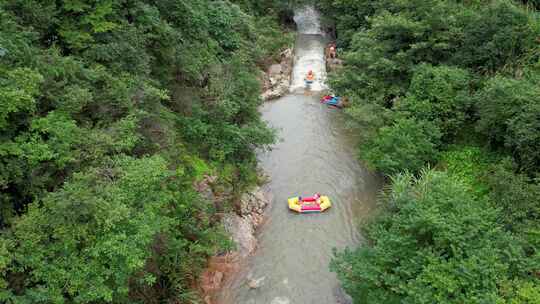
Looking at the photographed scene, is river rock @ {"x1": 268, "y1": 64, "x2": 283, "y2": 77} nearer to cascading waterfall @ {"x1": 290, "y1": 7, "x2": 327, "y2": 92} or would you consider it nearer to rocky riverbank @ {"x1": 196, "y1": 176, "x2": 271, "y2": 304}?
cascading waterfall @ {"x1": 290, "y1": 7, "x2": 327, "y2": 92}

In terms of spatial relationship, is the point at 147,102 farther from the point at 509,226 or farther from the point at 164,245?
the point at 509,226

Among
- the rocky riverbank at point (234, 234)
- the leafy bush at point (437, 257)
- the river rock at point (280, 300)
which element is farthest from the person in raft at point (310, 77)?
the river rock at point (280, 300)

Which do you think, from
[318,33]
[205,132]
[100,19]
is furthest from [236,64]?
[318,33]

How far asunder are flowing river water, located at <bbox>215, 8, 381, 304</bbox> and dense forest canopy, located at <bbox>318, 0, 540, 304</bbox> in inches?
58.0

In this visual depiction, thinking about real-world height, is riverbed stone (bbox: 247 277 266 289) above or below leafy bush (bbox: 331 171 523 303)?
below

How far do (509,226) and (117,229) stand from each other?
944 cm

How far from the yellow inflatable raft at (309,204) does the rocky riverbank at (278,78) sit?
10649 millimetres

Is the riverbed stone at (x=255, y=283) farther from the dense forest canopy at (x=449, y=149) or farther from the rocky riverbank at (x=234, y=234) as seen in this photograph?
the dense forest canopy at (x=449, y=149)

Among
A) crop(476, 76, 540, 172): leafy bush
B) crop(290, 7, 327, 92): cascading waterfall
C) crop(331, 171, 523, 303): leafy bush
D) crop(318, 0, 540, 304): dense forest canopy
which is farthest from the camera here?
crop(290, 7, 327, 92): cascading waterfall

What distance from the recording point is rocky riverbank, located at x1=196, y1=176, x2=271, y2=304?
37.9 ft

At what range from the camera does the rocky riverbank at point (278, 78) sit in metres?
24.3

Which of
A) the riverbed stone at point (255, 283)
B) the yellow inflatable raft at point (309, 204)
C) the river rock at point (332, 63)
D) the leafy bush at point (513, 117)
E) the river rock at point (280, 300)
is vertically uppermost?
the river rock at point (332, 63)

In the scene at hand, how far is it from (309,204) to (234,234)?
3.41 meters

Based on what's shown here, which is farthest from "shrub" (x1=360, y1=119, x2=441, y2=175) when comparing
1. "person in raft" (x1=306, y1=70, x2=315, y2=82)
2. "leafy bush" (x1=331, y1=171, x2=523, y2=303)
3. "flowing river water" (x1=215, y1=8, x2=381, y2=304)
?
"person in raft" (x1=306, y1=70, x2=315, y2=82)
